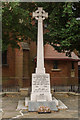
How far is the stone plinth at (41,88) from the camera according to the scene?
378 inches

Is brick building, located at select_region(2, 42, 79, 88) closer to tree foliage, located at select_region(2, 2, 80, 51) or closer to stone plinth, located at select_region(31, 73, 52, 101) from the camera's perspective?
tree foliage, located at select_region(2, 2, 80, 51)

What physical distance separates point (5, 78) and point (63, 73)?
763cm

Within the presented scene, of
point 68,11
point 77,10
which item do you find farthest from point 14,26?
point 77,10

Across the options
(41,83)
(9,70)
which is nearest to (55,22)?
(41,83)

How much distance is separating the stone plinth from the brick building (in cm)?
898

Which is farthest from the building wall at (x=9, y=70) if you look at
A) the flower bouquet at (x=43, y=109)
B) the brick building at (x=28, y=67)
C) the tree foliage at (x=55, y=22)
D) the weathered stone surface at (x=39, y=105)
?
the flower bouquet at (x=43, y=109)

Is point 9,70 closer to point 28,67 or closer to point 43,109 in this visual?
point 28,67

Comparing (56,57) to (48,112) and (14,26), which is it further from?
(48,112)

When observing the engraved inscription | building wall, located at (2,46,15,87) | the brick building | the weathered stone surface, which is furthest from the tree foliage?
building wall, located at (2,46,15,87)

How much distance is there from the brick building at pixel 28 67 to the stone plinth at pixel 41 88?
8981 millimetres

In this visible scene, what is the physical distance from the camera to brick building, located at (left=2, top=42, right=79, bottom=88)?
65.7ft

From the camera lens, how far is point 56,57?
2253 centimetres

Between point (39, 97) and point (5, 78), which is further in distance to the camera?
point (5, 78)

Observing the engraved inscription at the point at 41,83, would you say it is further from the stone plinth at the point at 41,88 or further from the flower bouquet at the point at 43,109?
the flower bouquet at the point at 43,109
